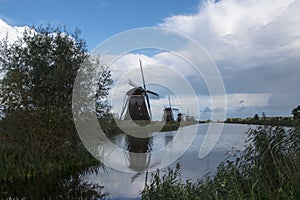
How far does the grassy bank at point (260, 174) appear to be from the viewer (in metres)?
4.85

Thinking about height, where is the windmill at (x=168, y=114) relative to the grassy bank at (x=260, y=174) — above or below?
above

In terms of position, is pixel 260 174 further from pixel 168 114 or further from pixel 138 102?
pixel 168 114

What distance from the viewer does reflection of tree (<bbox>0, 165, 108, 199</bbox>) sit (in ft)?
27.1

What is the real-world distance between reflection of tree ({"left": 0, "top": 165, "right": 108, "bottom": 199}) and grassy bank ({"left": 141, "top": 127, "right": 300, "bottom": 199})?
2.80 m

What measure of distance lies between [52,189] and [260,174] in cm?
589

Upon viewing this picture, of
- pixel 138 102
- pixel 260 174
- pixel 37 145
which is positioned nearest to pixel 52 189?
pixel 37 145

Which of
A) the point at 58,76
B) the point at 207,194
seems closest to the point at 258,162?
the point at 207,194

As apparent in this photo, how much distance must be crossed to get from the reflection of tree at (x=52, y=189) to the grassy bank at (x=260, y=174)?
2.80m

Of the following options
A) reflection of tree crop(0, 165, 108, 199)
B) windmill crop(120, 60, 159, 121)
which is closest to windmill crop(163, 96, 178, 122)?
windmill crop(120, 60, 159, 121)

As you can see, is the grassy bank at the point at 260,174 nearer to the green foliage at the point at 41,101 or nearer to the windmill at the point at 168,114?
the green foliage at the point at 41,101

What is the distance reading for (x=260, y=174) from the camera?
17.8 ft

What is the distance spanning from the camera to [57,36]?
40.0 ft

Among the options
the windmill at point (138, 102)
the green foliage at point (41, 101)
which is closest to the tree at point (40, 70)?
the green foliage at point (41, 101)

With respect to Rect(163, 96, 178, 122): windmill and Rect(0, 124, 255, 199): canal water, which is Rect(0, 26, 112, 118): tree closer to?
Rect(0, 124, 255, 199): canal water
